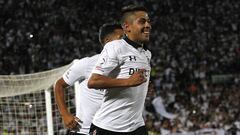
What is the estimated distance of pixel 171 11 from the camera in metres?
23.7

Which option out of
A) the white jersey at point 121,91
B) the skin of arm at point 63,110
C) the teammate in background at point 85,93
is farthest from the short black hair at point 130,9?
the skin of arm at point 63,110

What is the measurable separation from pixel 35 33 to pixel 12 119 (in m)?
12.0

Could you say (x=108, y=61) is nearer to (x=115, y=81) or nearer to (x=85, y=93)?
(x=115, y=81)

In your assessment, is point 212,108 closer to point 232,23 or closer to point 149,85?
point 232,23

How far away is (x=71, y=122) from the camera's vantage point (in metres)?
4.85

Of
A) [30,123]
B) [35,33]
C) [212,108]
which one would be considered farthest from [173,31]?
[30,123]

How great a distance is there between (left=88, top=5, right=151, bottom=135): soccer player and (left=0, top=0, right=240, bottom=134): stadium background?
894 centimetres

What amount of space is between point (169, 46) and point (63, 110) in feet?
52.6

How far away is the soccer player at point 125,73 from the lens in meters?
3.89

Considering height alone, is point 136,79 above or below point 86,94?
above

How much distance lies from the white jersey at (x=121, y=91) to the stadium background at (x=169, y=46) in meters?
8.94

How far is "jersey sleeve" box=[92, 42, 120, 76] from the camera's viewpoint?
3848 mm

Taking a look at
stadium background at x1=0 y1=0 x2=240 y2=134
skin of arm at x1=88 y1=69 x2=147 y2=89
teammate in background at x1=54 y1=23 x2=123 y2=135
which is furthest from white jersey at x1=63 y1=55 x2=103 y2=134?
stadium background at x1=0 y1=0 x2=240 y2=134

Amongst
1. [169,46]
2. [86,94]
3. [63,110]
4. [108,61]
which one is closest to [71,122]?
[63,110]
